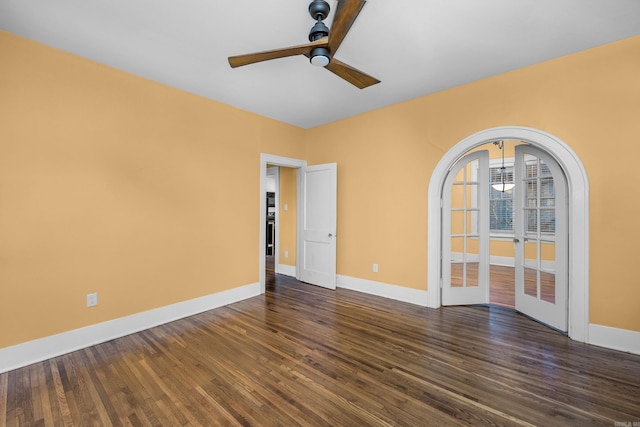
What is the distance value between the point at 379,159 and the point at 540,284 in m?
2.53

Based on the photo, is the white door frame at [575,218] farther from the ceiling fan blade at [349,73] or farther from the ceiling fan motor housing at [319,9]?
the ceiling fan motor housing at [319,9]

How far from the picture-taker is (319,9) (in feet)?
6.35

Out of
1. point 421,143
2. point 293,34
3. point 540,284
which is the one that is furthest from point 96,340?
point 540,284

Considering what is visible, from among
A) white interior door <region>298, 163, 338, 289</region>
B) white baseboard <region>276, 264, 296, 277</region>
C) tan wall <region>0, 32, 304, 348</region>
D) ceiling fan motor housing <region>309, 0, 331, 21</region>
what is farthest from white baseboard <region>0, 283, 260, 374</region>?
ceiling fan motor housing <region>309, 0, 331, 21</region>

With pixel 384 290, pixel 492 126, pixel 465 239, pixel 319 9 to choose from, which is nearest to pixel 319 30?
pixel 319 9

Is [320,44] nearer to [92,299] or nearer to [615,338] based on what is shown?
[92,299]

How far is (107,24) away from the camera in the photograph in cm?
224

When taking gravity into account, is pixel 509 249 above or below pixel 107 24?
below

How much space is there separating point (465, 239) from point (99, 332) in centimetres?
435

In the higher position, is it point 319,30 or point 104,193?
point 319,30

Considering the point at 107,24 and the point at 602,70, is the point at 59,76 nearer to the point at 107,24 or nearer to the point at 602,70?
the point at 107,24

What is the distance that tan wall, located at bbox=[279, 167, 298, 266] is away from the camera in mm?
5473

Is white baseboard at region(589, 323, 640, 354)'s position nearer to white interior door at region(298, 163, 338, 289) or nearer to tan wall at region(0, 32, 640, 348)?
tan wall at region(0, 32, 640, 348)

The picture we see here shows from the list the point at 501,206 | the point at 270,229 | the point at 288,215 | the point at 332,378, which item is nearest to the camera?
the point at 332,378
